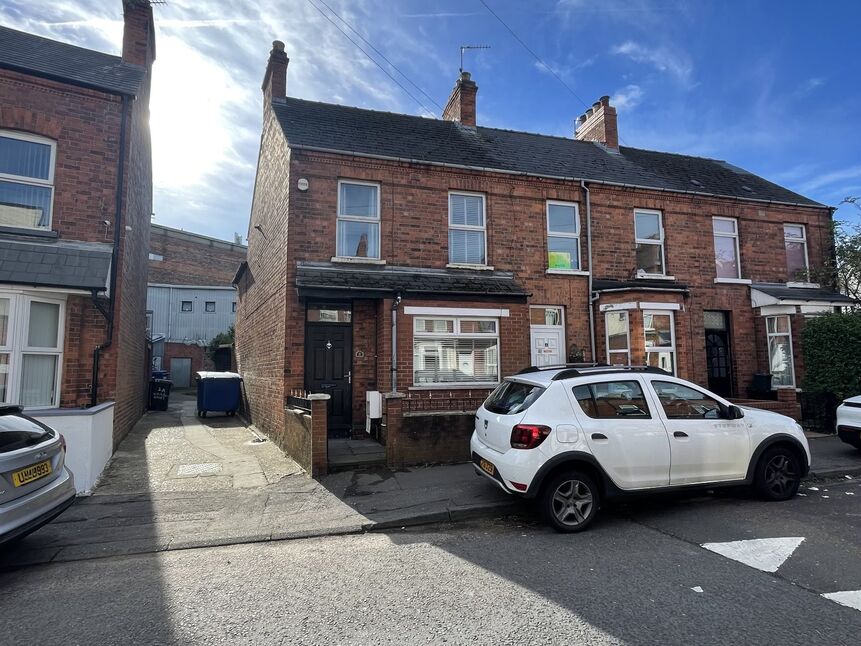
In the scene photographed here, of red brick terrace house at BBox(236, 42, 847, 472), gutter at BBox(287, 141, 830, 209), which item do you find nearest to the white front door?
red brick terrace house at BBox(236, 42, 847, 472)

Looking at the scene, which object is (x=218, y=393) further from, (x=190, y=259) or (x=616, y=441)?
(x=190, y=259)

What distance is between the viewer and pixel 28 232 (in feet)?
23.7

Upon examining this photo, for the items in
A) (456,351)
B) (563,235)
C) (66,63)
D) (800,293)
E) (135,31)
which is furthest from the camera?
(800,293)

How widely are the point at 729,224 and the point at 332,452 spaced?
11558 mm

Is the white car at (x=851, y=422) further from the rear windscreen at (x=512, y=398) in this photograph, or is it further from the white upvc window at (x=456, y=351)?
the rear windscreen at (x=512, y=398)

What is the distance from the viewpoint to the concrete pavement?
15.9ft

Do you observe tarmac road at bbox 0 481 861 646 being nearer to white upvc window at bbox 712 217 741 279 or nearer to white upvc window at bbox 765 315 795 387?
white upvc window at bbox 765 315 795 387

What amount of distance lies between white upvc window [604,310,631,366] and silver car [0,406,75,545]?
31.9ft

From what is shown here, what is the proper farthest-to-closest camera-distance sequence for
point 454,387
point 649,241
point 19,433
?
→ point 649,241 < point 454,387 < point 19,433

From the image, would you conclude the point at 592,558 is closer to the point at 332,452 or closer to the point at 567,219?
the point at 332,452

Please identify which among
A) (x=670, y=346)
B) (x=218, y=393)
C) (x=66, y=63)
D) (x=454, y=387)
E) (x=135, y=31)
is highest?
(x=135, y=31)

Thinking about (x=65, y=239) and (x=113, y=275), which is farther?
(x=113, y=275)

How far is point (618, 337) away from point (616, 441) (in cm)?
615

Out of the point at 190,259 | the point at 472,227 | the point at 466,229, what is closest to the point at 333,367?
the point at 466,229
